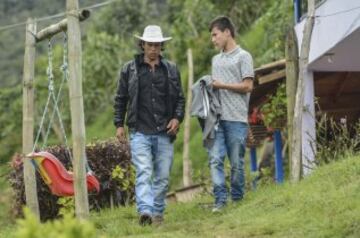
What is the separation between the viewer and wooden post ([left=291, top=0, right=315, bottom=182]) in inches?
344

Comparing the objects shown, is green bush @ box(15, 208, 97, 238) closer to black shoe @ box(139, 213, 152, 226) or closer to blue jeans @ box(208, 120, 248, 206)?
black shoe @ box(139, 213, 152, 226)

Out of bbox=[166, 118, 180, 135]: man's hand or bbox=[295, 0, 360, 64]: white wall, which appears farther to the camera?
bbox=[295, 0, 360, 64]: white wall

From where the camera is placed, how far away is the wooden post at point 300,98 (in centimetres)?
875

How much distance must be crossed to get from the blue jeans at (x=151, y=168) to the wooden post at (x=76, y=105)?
983 millimetres

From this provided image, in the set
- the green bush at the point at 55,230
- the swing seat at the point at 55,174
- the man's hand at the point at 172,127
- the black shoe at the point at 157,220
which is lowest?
the black shoe at the point at 157,220

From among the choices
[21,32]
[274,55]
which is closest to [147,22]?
[21,32]

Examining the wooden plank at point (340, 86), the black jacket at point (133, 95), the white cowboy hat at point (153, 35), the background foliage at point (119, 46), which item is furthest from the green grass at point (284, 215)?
the background foliage at point (119, 46)

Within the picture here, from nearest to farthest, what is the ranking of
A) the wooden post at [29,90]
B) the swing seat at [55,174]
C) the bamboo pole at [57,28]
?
the bamboo pole at [57,28]
the swing seat at [55,174]
the wooden post at [29,90]

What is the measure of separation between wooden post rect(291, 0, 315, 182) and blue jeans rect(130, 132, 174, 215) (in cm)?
153

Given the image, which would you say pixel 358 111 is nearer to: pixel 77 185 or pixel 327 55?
pixel 327 55

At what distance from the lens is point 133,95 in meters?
7.80

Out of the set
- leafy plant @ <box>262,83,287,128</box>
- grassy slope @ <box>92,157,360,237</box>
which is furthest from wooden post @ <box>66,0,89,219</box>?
leafy plant @ <box>262,83,287,128</box>

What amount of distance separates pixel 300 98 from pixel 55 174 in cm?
286

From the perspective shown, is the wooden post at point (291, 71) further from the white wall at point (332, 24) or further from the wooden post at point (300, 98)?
the white wall at point (332, 24)
